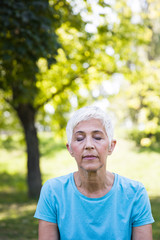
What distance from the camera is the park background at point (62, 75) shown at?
4.94 m

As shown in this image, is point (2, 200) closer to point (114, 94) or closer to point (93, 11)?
point (114, 94)

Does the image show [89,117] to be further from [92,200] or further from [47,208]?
[47,208]

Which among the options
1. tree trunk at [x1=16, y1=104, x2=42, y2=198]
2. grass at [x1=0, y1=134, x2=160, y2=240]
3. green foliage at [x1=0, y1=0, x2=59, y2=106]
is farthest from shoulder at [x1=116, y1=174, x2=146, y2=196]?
tree trunk at [x1=16, y1=104, x2=42, y2=198]

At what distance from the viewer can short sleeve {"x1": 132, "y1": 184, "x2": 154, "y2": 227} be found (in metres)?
2.10

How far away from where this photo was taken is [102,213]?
2066mm

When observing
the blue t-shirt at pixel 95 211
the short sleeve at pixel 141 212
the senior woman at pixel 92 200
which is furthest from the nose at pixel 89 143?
the short sleeve at pixel 141 212

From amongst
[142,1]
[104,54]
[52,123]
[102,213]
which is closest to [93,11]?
[104,54]

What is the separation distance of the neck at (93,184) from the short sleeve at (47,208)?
205 mm

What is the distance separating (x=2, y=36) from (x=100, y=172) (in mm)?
3574

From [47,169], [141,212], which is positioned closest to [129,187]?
[141,212]

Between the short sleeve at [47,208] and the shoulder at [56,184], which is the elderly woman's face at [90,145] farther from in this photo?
the short sleeve at [47,208]

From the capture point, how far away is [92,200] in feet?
6.91

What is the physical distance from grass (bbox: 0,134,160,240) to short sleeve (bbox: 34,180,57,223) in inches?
205

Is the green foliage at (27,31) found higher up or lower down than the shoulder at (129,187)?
higher up
